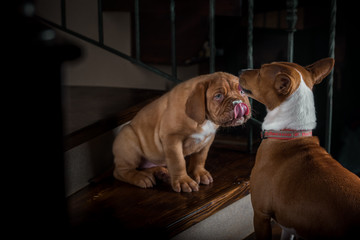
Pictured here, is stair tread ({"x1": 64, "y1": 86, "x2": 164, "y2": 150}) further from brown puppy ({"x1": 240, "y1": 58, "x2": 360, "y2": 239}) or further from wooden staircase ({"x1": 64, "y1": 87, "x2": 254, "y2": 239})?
brown puppy ({"x1": 240, "y1": 58, "x2": 360, "y2": 239})

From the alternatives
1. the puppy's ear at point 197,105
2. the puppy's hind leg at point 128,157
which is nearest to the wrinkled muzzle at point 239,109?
the puppy's ear at point 197,105

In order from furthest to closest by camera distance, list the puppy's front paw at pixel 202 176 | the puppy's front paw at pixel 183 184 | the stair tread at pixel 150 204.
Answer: the puppy's front paw at pixel 202 176 → the puppy's front paw at pixel 183 184 → the stair tread at pixel 150 204

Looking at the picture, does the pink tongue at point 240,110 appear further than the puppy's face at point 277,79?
Yes

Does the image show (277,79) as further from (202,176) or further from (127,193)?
(127,193)

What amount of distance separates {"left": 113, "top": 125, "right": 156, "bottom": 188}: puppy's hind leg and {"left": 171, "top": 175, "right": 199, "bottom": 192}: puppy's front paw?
0.46ft

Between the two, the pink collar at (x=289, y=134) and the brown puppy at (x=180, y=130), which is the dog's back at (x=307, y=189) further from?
the brown puppy at (x=180, y=130)

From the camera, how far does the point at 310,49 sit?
308 cm

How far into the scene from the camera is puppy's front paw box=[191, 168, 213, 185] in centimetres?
182

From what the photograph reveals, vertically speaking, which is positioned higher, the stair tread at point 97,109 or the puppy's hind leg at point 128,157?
the stair tread at point 97,109

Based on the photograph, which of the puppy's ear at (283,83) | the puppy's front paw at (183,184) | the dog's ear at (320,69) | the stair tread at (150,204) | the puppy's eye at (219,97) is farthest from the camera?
the puppy's front paw at (183,184)

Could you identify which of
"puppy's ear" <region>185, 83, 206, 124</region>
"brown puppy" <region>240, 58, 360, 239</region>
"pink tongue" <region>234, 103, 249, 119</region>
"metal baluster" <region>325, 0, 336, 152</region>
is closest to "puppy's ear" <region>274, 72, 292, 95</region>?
"brown puppy" <region>240, 58, 360, 239</region>

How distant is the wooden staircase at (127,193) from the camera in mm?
1495

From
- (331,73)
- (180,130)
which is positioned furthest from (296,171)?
(331,73)

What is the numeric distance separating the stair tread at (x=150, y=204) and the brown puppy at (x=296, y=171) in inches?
12.3
